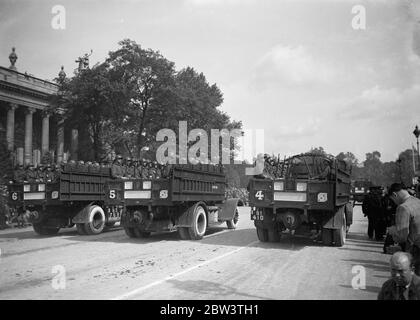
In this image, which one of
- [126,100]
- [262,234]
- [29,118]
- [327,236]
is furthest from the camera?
[29,118]

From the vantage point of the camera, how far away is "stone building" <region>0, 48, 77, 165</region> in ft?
120

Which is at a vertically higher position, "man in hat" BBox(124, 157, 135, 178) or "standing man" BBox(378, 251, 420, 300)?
"man in hat" BBox(124, 157, 135, 178)

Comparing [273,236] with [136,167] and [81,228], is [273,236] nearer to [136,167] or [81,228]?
[136,167]

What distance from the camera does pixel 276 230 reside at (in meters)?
11.6

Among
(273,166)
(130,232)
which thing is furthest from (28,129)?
(273,166)

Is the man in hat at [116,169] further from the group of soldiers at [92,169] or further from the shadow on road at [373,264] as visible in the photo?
the shadow on road at [373,264]

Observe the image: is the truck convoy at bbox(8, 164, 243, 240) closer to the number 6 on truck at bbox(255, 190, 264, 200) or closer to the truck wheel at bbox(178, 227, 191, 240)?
the truck wheel at bbox(178, 227, 191, 240)

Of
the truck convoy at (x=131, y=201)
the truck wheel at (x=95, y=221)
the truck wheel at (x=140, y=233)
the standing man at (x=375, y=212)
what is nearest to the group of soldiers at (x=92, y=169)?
the truck convoy at (x=131, y=201)

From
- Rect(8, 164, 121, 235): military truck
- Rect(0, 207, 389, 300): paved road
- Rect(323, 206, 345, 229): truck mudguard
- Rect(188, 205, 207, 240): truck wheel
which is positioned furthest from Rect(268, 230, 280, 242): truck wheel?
Rect(8, 164, 121, 235): military truck

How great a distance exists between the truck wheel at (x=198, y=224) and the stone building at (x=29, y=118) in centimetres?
2421

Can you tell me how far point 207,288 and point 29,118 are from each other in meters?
39.1

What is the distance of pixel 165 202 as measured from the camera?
1151 centimetres

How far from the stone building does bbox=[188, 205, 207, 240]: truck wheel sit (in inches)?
953

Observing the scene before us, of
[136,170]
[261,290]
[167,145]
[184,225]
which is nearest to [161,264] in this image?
[261,290]
